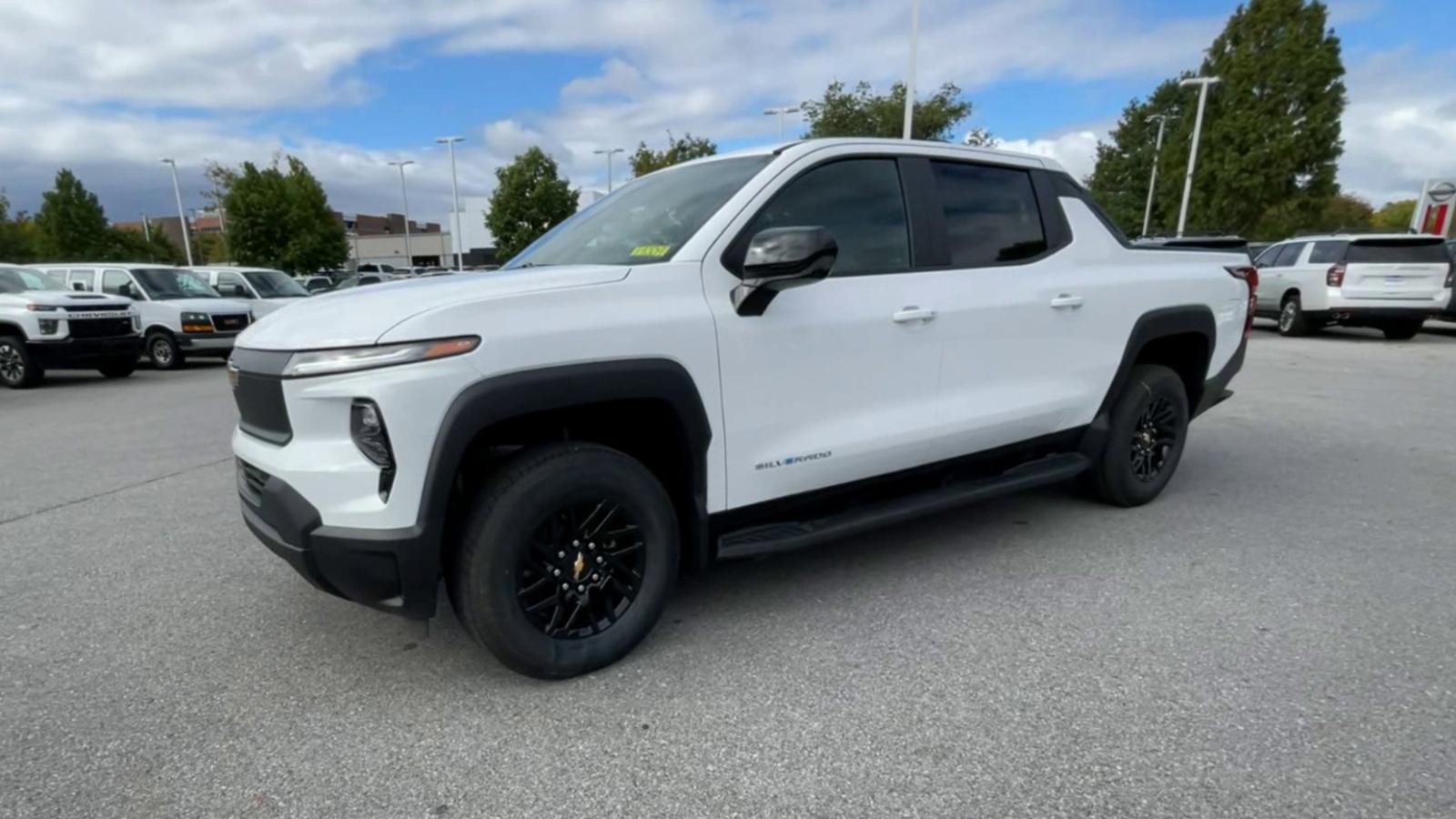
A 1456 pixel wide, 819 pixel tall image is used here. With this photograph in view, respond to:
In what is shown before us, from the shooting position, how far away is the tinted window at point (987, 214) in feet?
11.1

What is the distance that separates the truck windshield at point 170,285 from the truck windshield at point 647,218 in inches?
490

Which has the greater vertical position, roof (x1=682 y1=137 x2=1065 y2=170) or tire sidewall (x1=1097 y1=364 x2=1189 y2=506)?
roof (x1=682 y1=137 x2=1065 y2=170)

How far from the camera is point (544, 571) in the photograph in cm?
253

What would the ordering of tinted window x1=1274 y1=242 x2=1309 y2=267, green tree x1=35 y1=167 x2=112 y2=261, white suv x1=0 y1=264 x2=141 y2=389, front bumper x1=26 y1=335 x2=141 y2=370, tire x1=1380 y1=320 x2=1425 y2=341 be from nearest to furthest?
white suv x1=0 y1=264 x2=141 y2=389 < front bumper x1=26 y1=335 x2=141 y2=370 < tire x1=1380 y1=320 x2=1425 y2=341 < tinted window x1=1274 y1=242 x2=1309 y2=267 < green tree x1=35 y1=167 x2=112 y2=261

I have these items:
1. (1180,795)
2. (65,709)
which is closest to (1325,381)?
(1180,795)

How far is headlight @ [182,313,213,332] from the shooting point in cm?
1245

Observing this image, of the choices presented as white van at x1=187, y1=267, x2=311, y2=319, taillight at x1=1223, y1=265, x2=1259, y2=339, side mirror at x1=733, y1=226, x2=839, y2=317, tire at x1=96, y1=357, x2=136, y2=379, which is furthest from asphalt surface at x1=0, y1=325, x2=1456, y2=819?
white van at x1=187, y1=267, x2=311, y2=319

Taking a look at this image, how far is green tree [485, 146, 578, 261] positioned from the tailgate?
3118 centimetres

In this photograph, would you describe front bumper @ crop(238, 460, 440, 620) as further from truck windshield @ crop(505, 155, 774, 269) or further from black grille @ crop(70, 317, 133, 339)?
black grille @ crop(70, 317, 133, 339)

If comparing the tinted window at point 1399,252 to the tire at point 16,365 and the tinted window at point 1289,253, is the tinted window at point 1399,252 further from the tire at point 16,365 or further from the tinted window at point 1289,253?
the tire at point 16,365

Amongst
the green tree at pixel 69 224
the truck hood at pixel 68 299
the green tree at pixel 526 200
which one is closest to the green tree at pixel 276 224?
the green tree at pixel 526 200

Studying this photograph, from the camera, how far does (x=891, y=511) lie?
3.15 metres

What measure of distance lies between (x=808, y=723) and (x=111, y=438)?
24.2ft

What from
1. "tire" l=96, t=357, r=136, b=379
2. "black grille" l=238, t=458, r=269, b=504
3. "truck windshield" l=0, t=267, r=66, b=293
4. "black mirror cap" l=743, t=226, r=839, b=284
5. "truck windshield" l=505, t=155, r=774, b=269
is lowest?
"tire" l=96, t=357, r=136, b=379
